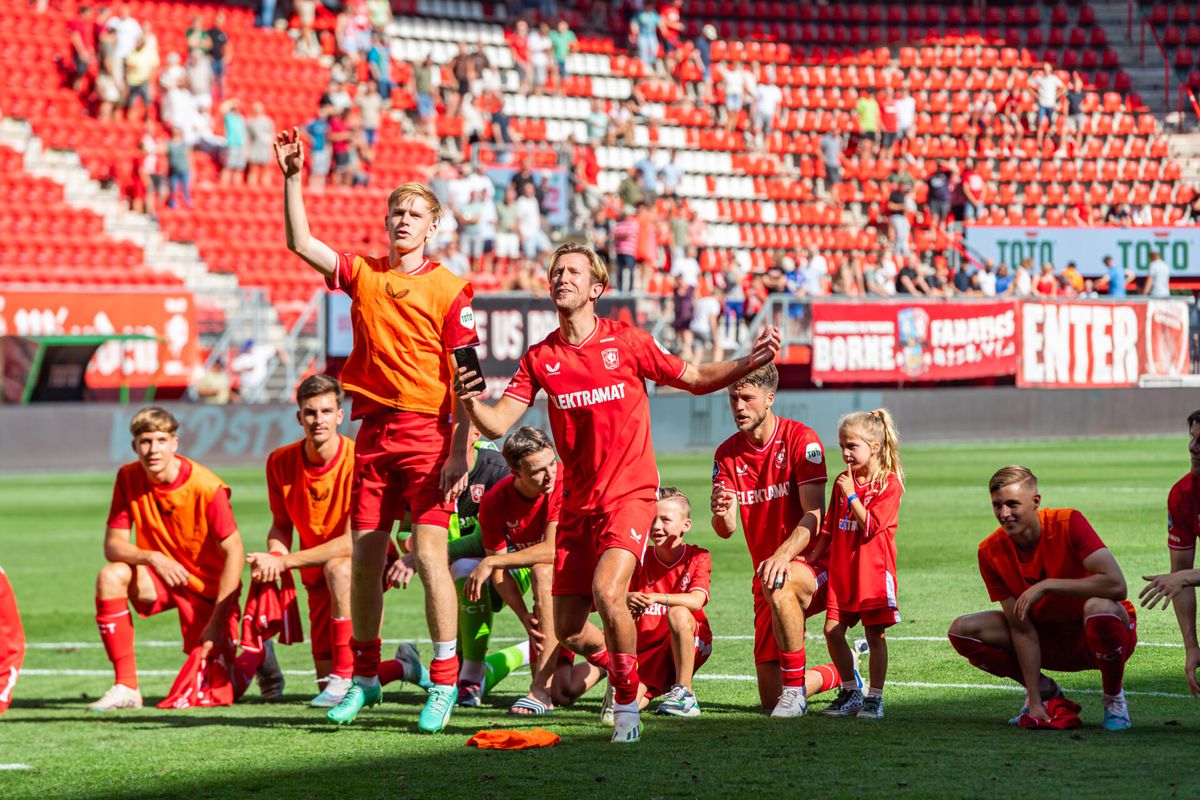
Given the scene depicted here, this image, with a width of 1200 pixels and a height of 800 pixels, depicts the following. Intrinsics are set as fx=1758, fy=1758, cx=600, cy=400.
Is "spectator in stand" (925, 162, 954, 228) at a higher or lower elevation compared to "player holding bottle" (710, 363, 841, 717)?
higher

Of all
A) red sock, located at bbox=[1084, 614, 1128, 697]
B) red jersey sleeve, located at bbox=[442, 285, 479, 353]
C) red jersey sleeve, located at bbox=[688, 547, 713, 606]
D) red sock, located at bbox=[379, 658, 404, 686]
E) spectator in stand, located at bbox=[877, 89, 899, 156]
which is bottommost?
red sock, located at bbox=[379, 658, 404, 686]

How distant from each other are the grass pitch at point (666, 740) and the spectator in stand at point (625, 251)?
18.8 metres

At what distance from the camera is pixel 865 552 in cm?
811

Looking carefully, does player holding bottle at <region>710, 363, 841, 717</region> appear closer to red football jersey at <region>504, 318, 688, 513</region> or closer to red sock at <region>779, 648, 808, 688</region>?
red sock at <region>779, 648, 808, 688</region>

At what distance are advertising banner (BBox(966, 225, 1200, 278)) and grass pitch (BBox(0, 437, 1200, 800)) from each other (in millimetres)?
23670

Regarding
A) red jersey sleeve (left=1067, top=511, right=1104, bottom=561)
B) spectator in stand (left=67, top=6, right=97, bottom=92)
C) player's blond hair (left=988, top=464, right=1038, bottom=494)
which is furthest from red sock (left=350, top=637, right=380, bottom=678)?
spectator in stand (left=67, top=6, right=97, bottom=92)

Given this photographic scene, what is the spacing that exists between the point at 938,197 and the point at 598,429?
30953 mm

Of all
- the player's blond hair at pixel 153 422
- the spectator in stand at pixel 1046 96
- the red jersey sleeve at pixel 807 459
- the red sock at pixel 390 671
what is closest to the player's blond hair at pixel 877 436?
the red jersey sleeve at pixel 807 459

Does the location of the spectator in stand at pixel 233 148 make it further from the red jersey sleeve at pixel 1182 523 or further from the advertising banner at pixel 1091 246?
the red jersey sleeve at pixel 1182 523

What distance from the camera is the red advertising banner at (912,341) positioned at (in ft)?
95.6

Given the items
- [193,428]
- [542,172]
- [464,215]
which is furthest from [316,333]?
Answer: [542,172]

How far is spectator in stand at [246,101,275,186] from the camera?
31688 mm

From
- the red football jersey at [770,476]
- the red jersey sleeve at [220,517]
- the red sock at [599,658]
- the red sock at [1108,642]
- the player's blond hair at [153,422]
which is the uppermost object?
the player's blond hair at [153,422]

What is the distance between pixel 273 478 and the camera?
9742 millimetres
